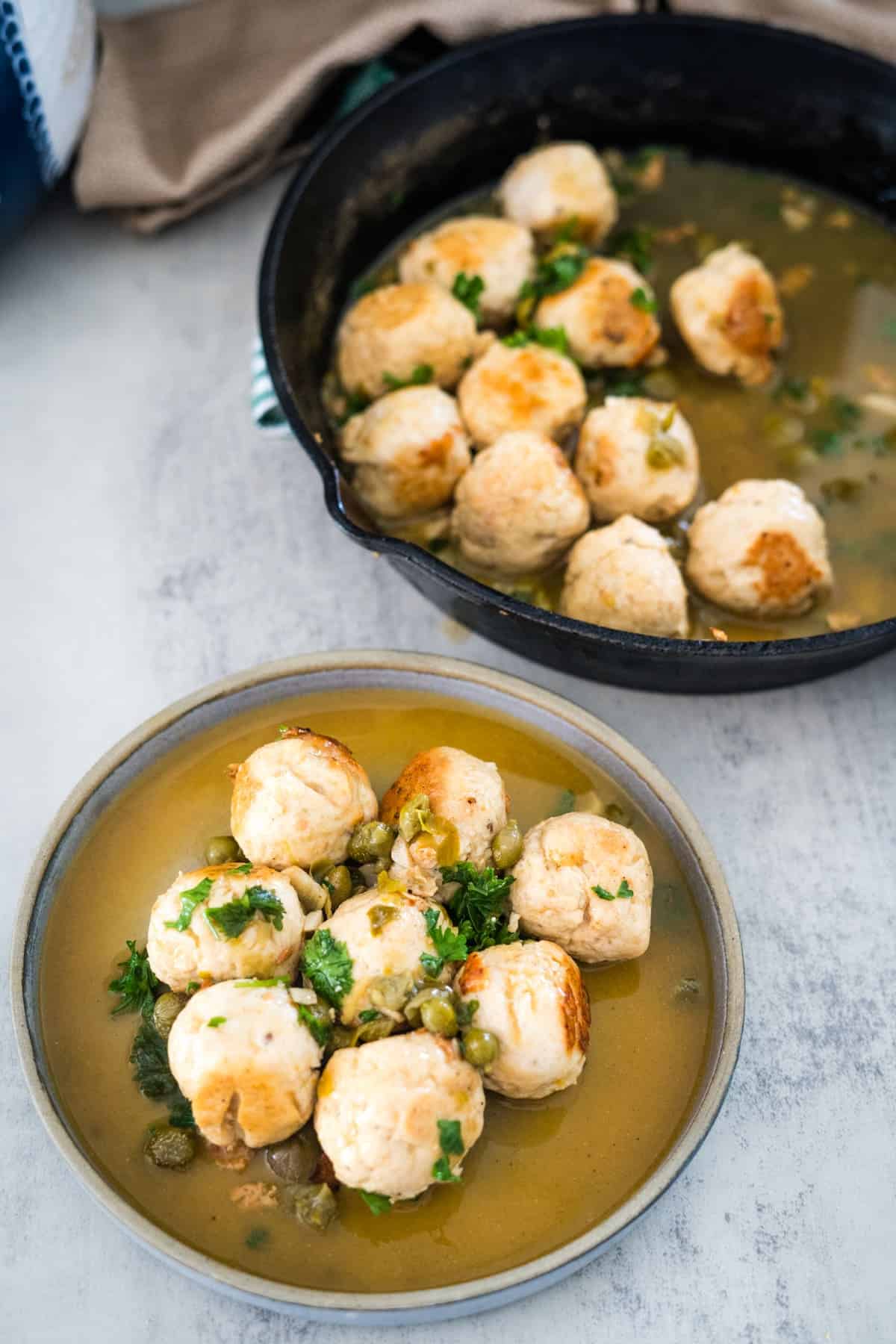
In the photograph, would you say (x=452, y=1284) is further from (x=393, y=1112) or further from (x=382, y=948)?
(x=382, y=948)

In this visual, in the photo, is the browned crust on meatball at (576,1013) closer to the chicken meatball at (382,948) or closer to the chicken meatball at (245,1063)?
the chicken meatball at (382,948)

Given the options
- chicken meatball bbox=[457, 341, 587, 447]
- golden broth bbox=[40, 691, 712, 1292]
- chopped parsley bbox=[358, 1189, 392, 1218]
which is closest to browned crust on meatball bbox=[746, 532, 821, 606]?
chicken meatball bbox=[457, 341, 587, 447]

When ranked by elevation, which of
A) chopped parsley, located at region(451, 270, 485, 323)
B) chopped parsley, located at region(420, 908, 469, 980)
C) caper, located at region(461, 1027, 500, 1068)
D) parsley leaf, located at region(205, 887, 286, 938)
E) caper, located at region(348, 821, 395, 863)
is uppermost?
chopped parsley, located at region(451, 270, 485, 323)

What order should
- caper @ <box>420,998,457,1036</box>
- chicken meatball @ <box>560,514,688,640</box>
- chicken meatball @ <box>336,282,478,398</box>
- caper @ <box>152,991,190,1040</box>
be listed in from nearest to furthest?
caper @ <box>420,998,457,1036</box> < caper @ <box>152,991,190,1040</box> < chicken meatball @ <box>560,514,688,640</box> < chicken meatball @ <box>336,282,478,398</box>

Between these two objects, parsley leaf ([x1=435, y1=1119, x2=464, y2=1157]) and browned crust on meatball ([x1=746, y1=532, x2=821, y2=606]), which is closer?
parsley leaf ([x1=435, y1=1119, x2=464, y2=1157])

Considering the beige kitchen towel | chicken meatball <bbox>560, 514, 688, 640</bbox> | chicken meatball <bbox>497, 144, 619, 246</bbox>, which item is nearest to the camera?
chicken meatball <bbox>560, 514, 688, 640</bbox>

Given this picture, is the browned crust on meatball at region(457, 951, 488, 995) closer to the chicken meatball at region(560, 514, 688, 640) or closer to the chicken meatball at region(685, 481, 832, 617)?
the chicken meatball at region(560, 514, 688, 640)
